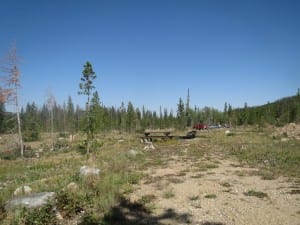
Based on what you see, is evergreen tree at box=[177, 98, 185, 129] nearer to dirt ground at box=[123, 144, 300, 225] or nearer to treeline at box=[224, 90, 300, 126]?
treeline at box=[224, 90, 300, 126]

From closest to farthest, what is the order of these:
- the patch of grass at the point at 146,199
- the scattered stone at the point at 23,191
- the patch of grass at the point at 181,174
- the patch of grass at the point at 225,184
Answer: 1. the patch of grass at the point at 146,199
2. the scattered stone at the point at 23,191
3. the patch of grass at the point at 225,184
4. the patch of grass at the point at 181,174

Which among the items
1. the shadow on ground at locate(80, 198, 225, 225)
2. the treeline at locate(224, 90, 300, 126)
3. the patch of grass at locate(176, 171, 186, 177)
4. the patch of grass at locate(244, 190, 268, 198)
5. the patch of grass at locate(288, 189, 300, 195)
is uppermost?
the treeline at locate(224, 90, 300, 126)

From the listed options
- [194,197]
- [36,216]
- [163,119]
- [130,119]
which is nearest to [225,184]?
[194,197]

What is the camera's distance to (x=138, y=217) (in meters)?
8.39

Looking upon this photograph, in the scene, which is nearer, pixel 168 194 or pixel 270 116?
A: pixel 168 194

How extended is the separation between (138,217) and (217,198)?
338 cm

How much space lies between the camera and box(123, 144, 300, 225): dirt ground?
26.2ft

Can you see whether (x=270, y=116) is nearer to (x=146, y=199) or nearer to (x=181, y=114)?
(x=181, y=114)

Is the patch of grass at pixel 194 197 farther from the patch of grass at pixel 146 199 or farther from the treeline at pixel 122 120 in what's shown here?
the treeline at pixel 122 120

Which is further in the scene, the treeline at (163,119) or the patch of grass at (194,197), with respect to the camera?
the treeline at (163,119)

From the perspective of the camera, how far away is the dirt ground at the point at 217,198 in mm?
7980

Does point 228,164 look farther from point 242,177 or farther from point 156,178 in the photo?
point 156,178

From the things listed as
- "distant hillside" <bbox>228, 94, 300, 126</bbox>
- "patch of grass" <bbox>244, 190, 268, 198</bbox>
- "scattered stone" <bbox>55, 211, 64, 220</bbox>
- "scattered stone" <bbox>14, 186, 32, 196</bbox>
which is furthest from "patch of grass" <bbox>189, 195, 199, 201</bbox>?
"distant hillside" <bbox>228, 94, 300, 126</bbox>

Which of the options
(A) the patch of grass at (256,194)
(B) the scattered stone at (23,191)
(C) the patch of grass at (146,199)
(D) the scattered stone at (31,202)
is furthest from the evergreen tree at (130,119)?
(D) the scattered stone at (31,202)
